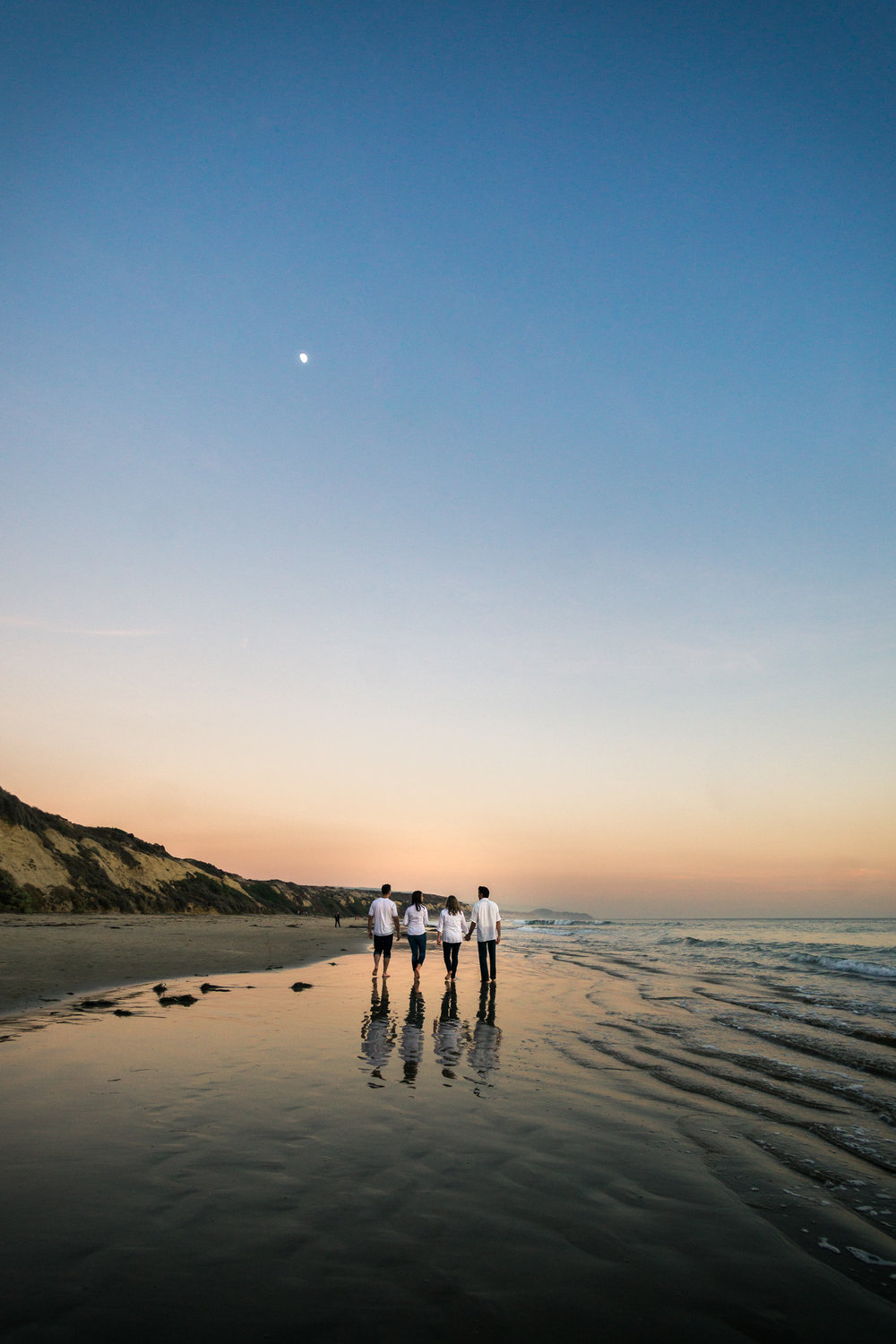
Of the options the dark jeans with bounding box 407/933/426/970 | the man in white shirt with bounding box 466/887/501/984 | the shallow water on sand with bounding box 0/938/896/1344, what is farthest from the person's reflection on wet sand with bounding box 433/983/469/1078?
the dark jeans with bounding box 407/933/426/970

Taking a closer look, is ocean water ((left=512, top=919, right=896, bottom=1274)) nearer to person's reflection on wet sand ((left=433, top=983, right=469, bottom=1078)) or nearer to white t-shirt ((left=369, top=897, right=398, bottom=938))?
person's reflection on wet sand ((left=433, top=983, right=469, bottom=1078))

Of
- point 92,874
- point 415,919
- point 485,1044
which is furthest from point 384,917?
point 92,874

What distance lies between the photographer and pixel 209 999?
1295cm

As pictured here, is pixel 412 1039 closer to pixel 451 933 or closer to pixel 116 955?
pixel 451 933

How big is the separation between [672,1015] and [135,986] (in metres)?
11.3

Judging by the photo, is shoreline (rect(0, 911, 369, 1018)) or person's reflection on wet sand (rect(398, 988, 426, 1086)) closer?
person's reflection on wet sand (rect(398, 988, 426, 1086))

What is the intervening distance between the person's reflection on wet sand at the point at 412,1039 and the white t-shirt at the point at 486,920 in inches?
163

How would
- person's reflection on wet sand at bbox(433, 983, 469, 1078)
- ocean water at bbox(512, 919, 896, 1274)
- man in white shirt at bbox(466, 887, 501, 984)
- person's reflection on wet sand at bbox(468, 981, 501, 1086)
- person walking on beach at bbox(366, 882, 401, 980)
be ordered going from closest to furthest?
ocean water at bbox(512, 919, 896, 1274) < person's reflection on wet sand at bbox(468, 981, 501, 1086) < person's reflection on wet sand at bbox(433, 983, 469, 1078) < man in white shirt at bbox(466, 887, 501, 984) < person walking on beach at bbox(366, 882, 401, 980)

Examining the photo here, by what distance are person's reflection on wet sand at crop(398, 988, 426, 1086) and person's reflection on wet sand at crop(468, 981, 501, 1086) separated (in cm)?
75

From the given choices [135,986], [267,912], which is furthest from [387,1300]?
[267,912]

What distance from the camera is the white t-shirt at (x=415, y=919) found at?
19.4 meters

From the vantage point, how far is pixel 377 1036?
33.5 ft

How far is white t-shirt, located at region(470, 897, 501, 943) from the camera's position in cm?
1823

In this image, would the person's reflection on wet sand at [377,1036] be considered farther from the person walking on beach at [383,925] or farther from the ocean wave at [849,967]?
the ocean wave at [849,967]
